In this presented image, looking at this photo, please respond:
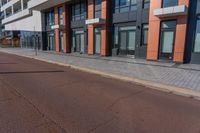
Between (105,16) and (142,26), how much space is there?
177 inches

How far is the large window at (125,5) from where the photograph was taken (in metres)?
15.5

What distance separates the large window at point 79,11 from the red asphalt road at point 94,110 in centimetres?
1626

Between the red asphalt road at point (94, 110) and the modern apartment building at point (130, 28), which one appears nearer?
A: the red asphalt road at point (94, 110)

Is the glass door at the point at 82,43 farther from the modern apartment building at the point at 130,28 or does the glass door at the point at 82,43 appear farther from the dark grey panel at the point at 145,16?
the dark grey panel at the point at 145,16

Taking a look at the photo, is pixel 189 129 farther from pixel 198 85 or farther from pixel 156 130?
pixel 198 85

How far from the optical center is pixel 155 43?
1352 centimetres

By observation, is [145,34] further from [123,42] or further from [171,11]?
[171,11]

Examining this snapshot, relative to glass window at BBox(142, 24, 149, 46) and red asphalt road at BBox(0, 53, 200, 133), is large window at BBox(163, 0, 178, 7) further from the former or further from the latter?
red asphalt road at BBox(0, 53, 200, 133)

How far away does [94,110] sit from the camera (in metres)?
4.54

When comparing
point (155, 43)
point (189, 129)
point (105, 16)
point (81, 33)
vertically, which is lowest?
point (189, 129)

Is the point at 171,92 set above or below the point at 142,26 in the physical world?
below

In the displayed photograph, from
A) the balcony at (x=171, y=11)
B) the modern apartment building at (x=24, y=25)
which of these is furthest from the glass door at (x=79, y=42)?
the balcony at (x=171, y=11)

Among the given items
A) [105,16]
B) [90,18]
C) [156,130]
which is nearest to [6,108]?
[156,130]

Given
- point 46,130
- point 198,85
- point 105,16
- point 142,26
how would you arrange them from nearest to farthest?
point 46,130 < point 198,85 < point 142,26 < point 105,16
